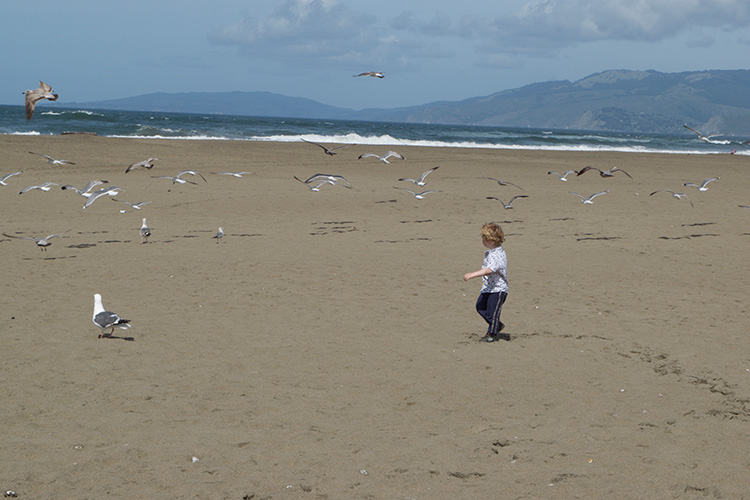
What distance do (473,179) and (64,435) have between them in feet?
74.2

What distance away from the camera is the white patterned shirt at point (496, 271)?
7855 mm

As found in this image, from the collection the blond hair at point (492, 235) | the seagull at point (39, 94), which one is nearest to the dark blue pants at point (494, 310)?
the blond hair at point (492, 235)

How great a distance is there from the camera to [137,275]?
11320 mm

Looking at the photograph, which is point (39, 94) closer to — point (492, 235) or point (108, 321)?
point (108, 321)

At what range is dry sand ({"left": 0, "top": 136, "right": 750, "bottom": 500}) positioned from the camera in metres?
4.91

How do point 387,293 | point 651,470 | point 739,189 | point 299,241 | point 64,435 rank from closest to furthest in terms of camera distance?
point 651,470
point 64,435
point 387,293
point 299,241
point 739,189

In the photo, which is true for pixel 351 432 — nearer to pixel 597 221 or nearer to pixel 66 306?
pixel 66 306

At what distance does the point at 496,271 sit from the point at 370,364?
68.7 inches

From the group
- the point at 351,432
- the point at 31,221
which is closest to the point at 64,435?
the point at 351,432

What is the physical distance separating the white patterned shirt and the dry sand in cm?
63

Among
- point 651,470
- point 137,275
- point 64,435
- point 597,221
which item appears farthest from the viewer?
point 597,221

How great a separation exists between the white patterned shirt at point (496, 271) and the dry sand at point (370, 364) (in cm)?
63

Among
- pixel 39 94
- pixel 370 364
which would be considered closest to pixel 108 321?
pixel 370 364

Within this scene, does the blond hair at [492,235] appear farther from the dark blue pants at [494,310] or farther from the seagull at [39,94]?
the seagull at [39,94]
